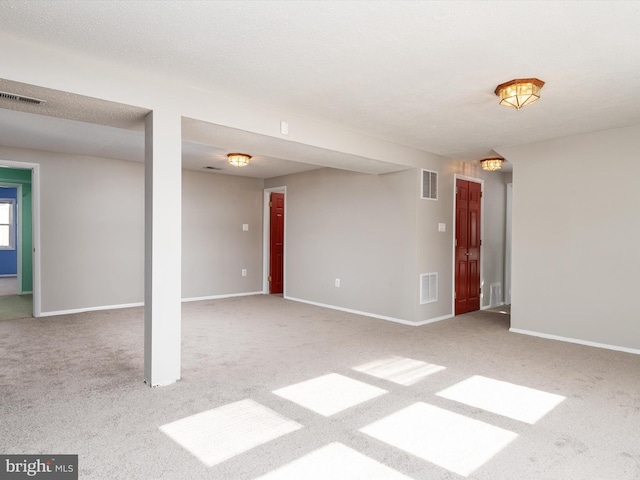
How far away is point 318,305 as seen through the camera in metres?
6.72

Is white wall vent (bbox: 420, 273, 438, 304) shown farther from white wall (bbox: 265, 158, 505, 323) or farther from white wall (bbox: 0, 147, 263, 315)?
white wall (bbox: 0, 147, 263, 315)

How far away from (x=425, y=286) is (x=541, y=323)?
1.45 meters

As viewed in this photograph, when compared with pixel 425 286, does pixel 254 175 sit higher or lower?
higher

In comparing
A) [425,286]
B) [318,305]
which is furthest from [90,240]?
[425,286]

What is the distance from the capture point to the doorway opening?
8.09 metres

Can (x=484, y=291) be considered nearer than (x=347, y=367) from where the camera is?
No

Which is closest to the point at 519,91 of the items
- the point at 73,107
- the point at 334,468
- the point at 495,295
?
the point at 334,468

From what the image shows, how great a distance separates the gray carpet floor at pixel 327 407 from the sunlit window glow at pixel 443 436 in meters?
0.01

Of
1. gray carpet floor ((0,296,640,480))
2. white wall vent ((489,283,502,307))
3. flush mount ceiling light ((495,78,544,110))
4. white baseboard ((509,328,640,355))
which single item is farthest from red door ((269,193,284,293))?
flush mount ceiling light ((495,78,544,110))

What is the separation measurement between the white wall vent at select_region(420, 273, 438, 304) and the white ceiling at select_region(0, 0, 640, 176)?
2.40 meters

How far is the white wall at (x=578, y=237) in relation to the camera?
420 cm

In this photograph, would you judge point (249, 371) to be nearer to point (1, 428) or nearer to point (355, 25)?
point (1, 428)

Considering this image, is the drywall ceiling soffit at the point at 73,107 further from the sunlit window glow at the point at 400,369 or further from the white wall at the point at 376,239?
the white wall at the point at 376,239

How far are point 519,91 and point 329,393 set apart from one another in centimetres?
270
